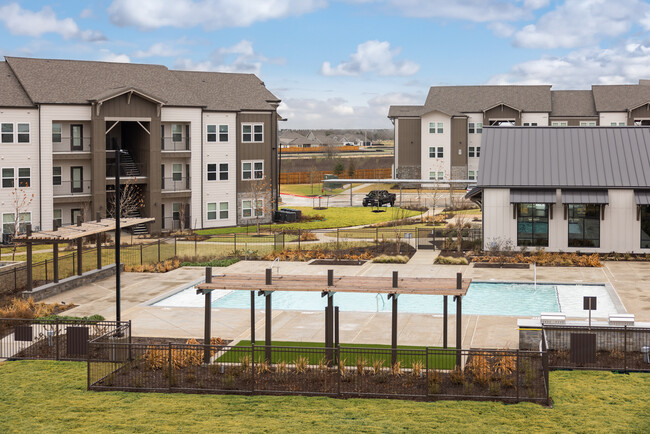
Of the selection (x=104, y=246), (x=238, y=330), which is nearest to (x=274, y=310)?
(x=238, y=330)

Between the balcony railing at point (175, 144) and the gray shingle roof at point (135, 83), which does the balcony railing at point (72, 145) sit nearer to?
the gray shingle roof at point (135, 83)

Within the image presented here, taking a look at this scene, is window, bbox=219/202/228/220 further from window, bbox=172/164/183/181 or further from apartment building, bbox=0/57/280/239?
Result: window, bbox=172/164/183/181

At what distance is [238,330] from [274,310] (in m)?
3.78

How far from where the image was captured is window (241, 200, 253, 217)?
64.3 metres

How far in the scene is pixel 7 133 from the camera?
5372cm

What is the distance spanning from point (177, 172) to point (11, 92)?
12880mm

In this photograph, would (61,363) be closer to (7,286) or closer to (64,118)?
(7,286)

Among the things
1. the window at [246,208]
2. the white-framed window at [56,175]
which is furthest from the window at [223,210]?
the white-framed window at [56,175]

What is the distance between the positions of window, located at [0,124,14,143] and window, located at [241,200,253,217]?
58.6 feet

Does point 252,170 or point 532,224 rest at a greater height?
point 252,170

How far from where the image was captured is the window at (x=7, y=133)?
5359cm

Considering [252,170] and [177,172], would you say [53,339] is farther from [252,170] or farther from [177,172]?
[252,170]

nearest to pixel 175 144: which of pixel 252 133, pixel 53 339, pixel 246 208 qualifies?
pixel 252 133

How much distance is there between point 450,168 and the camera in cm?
9731
